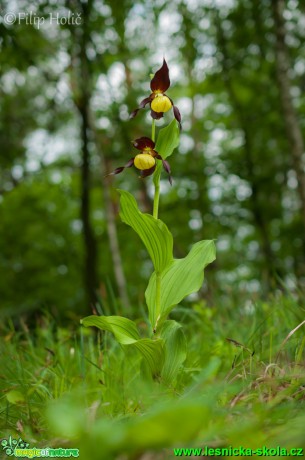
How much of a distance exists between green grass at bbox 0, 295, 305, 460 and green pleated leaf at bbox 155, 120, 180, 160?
0.77 m

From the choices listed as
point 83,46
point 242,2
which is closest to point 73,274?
point 83,46

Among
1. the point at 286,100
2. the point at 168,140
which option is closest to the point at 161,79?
the point at 168,140

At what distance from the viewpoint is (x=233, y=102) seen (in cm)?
550

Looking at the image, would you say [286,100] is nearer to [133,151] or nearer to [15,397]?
[133,151]

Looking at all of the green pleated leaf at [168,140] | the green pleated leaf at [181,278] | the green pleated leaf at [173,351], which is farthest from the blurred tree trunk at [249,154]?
the green pleated leaf at [173,351]

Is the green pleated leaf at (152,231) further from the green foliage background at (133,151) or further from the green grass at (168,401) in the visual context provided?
the green foliage background at (133,151)

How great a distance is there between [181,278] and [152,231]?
0.21 metres

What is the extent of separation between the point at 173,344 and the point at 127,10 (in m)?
3.78

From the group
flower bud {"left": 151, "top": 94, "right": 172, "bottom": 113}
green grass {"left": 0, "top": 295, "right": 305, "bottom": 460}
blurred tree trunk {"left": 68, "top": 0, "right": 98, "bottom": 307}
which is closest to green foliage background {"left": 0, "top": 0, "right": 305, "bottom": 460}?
blurred tree trunk {"left": 68, "top": 0, "right": 98, "bottom": 307}

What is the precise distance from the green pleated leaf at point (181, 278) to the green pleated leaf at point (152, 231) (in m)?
0.05

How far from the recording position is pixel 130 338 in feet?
4.42

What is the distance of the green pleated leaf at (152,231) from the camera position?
1401 millimetres

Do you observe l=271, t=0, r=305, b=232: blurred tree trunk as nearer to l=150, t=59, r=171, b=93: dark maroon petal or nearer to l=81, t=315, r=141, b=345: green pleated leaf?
l=150, t=59, r=171, b=93: dark maroon petal

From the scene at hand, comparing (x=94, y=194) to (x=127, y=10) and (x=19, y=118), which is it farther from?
(x=127, y=10)
